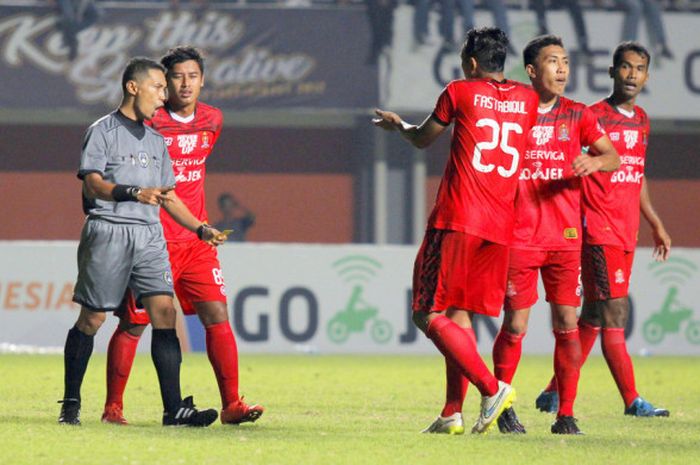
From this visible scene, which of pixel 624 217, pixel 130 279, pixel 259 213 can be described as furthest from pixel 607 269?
pixel 259 213

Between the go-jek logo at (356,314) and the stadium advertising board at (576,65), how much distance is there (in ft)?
21.9

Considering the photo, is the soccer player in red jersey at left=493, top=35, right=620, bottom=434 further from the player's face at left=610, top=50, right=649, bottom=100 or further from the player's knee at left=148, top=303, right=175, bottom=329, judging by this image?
the player's knee at left=148, top=303, right=175, bottom=329

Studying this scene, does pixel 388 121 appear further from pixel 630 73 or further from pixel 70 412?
pixel 630 73

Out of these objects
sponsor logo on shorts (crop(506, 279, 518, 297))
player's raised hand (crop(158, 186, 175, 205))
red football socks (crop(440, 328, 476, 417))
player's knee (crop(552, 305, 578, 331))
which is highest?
player's raised hand (crop(158, 186, 175, 205))

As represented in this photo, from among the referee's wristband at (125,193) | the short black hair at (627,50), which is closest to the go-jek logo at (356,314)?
the short black hair at (627,50)

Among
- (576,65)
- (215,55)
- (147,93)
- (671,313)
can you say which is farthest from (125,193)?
(576,65)

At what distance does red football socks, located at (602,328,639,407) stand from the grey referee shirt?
3068 mm

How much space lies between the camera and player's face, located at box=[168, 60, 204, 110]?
8492 millimetres

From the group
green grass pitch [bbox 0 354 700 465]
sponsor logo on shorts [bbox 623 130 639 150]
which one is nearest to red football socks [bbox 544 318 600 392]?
green grass pitch [bbox 0 354 700 465]

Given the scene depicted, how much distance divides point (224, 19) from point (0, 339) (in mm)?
7874

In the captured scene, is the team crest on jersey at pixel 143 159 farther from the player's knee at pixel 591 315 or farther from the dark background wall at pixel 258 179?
the dark background wall at pixel 258 179

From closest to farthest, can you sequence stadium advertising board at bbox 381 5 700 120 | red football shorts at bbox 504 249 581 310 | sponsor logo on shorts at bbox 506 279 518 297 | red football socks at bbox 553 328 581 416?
1. red football socks at bbox 553 328 581 416
2. red football shorts at bbox 504 249 581 310
3. sponsor logo on shorts at bbox 506 279 518 297
4. stadium advertising board at bbox 381 5 700 120

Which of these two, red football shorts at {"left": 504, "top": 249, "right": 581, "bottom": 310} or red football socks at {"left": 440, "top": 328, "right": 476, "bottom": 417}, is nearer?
red football socks at {"left": 440, "top": 328, "right": 476, "bottom": 417}

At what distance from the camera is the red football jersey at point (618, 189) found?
31.8 feet
